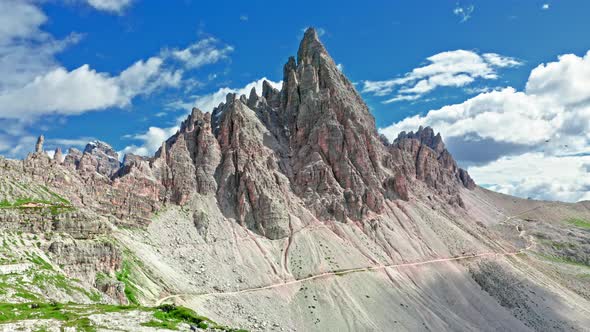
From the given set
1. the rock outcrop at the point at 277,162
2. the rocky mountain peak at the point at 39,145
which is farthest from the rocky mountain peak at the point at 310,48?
the rocky mountain peak at the point at 39,145

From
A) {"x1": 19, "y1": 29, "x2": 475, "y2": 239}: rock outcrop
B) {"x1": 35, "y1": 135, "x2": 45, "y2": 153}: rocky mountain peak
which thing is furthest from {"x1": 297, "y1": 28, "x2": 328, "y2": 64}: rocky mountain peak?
{"x1": 35, "y1": 135, "x2": 45, "y2": 153}: rocky mountain peak

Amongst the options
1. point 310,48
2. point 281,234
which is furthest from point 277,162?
point 310,48

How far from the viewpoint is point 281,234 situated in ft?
424

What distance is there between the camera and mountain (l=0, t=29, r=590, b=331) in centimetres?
8069

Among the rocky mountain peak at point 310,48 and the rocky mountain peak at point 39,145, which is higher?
the rocky mountain peak at point 310,48

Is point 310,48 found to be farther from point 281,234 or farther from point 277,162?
point 281,234

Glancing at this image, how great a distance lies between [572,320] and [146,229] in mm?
124177

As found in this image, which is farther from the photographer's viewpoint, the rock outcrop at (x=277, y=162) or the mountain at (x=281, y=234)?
the rock outcrop at (x=277, y=162)

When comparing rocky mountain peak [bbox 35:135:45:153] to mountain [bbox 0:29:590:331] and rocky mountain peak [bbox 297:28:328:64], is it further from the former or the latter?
rocky mountain peak [bbox 297:28:328:64]

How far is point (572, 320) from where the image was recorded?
140m

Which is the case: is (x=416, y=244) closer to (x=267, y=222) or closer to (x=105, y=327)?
(x=267, y=222)

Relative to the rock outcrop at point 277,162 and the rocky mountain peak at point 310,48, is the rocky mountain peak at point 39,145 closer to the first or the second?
the rock outcrop at point 277,162

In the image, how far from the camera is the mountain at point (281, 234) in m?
80.7

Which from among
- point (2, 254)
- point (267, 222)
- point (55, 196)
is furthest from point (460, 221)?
point (2, 254)
